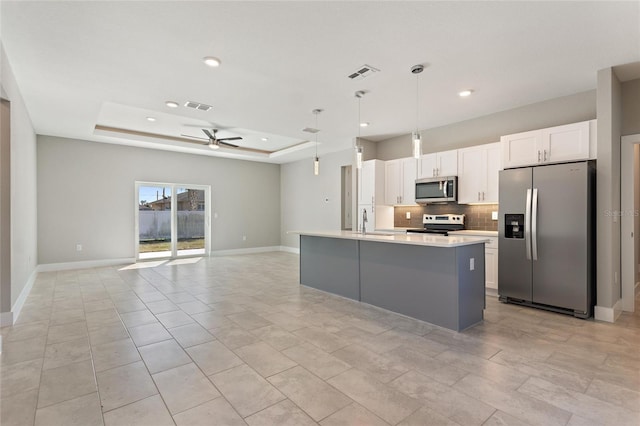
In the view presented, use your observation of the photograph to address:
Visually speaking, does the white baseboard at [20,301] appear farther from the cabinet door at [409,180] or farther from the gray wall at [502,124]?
the gray wall at [502,124]

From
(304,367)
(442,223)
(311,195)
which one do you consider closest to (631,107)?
(442,223)

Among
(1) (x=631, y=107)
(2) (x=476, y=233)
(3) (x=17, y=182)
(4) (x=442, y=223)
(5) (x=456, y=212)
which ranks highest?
(1) (x=631, y=107)

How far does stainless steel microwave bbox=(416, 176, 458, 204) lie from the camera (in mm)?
5066

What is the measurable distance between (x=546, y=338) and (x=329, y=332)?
208 centimetres

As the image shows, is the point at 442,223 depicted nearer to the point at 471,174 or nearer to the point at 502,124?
the point at 471,174

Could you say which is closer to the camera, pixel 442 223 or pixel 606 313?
pixel 606 313

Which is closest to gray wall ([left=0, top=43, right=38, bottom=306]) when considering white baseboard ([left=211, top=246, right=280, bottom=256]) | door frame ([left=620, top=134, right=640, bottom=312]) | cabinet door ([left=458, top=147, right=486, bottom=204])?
white baseboard ([left=211, top=246, right=280, bottom=256])

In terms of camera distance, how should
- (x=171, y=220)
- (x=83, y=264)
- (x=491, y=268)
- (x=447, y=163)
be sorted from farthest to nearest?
(x=171, y=220) < (x=83, y=264) < (x=447, y=163) < (x=491, y=268)

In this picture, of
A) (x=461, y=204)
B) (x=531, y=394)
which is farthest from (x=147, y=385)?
(x=461, y=204)

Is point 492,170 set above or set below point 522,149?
below

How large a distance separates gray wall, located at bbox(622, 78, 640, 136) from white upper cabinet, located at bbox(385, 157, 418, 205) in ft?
8.93

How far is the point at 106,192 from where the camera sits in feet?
23.5

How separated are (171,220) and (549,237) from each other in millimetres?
7987

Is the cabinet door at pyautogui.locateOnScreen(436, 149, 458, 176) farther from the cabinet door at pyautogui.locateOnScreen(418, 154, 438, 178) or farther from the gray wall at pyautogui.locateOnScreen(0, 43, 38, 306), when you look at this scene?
the gray wall at pyautogui.locateOnScreen(0, 43, 38, 306)
